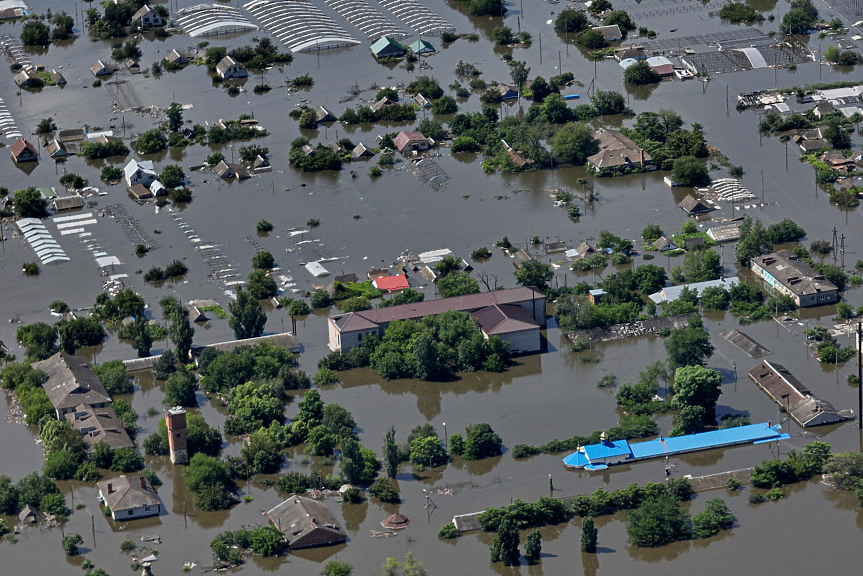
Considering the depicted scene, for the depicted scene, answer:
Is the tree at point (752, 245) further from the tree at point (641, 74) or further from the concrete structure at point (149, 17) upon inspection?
the concrete structure at point (149, 17)

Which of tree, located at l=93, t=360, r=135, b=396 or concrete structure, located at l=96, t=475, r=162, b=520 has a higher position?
concrete structure, located at l=96, t=475, r=162, b=520

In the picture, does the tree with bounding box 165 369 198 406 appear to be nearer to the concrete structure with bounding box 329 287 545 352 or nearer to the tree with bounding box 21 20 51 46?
the concrete structure with bounding box 329 287 545 352

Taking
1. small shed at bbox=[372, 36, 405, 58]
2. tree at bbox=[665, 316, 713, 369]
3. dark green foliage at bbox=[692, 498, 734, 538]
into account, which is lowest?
small shed at bbox=[372, 36, 405, 58]

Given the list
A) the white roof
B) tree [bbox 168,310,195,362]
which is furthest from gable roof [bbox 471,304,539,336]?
tree [bbox 168,310,195,362]

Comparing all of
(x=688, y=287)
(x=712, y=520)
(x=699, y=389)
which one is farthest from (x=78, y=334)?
(x=712, y=520)

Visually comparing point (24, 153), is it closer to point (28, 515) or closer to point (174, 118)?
point (174, 118)

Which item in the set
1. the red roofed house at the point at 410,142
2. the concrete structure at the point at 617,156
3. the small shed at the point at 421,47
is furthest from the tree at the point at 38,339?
the small shed at the point at 421,47

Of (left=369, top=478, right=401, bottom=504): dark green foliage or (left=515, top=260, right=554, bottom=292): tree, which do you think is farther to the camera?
(left=515, top=260, right=554, bottom=292): tree

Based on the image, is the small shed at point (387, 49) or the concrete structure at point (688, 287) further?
the small shed at point (387, 49)
